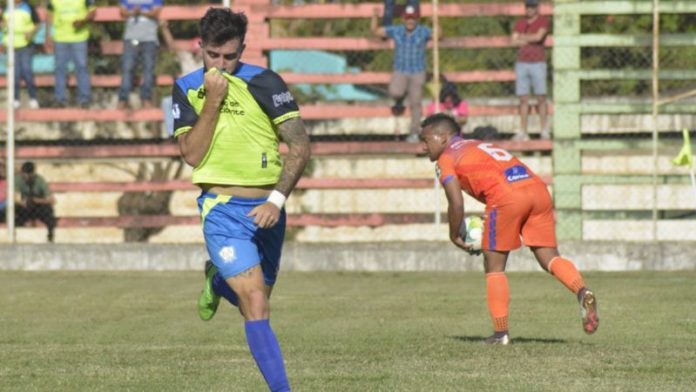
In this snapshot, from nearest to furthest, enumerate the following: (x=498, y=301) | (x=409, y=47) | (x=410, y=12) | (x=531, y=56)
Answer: (x=498, y=301) < (x=410, y=12) < (x=531, y=56) < (x=409, y=47)

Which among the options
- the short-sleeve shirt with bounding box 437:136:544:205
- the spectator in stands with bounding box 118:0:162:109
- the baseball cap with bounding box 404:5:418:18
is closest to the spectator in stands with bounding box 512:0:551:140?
the baseball cap with bounding box 404:5:418:18

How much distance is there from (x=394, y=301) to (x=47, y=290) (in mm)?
3859

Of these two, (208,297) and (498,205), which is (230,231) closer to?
(208,297)

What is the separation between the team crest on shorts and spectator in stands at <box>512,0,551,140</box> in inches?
499

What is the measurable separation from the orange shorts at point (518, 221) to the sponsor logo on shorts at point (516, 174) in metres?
0.09

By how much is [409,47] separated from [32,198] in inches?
205

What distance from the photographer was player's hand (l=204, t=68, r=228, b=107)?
7.91 metres

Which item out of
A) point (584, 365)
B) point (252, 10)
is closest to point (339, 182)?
point (252, 10)

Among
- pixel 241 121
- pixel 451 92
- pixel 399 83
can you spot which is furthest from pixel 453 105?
pixel 241 121

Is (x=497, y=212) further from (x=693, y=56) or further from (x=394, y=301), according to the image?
(x=693, y=56)

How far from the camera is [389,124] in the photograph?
21719 millimetres

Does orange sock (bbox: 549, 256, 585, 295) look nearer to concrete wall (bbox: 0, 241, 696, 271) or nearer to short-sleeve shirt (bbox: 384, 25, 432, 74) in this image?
concrete wall (bbox: 0, 241, 696, 271)

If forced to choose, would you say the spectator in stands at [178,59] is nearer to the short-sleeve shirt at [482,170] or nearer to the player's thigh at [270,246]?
the short-sleeve shirt at [482,170]

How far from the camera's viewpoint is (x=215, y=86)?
26.0ft
